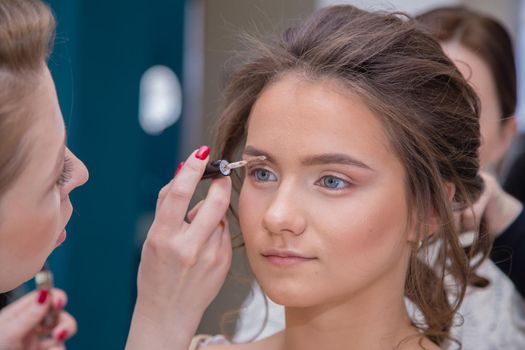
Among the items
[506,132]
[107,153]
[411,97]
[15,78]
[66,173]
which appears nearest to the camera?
[15,78]

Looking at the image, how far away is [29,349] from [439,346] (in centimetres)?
79

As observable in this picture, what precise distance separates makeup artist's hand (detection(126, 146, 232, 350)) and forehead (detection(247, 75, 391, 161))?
0.13 meters

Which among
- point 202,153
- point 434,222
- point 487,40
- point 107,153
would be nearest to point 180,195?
point 202,153

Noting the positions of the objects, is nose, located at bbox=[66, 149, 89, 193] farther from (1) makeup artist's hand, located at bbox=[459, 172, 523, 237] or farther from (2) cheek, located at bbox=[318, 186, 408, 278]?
(1) makeup artist's hand, located at bbox=[459, 172, 523, 237]

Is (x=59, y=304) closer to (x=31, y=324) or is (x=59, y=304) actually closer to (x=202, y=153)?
(x=31, y=324)

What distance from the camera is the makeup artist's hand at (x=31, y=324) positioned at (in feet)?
2.78

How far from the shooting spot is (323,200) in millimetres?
1171

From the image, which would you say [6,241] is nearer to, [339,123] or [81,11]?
[339,123]

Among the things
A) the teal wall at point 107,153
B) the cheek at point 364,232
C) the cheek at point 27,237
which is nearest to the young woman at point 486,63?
the cheek at point 364,232

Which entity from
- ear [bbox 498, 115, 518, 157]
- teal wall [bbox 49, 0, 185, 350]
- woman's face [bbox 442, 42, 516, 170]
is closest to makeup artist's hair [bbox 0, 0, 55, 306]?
woman's face [bbox 442, 42, 516, 170]

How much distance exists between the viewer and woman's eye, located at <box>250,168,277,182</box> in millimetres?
1242

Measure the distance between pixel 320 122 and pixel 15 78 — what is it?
46 cm

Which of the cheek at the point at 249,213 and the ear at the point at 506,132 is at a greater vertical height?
the cheek at the point at 249,213

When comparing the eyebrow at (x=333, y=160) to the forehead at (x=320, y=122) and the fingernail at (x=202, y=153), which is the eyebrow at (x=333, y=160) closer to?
the forehead at (x=320, y=122)
